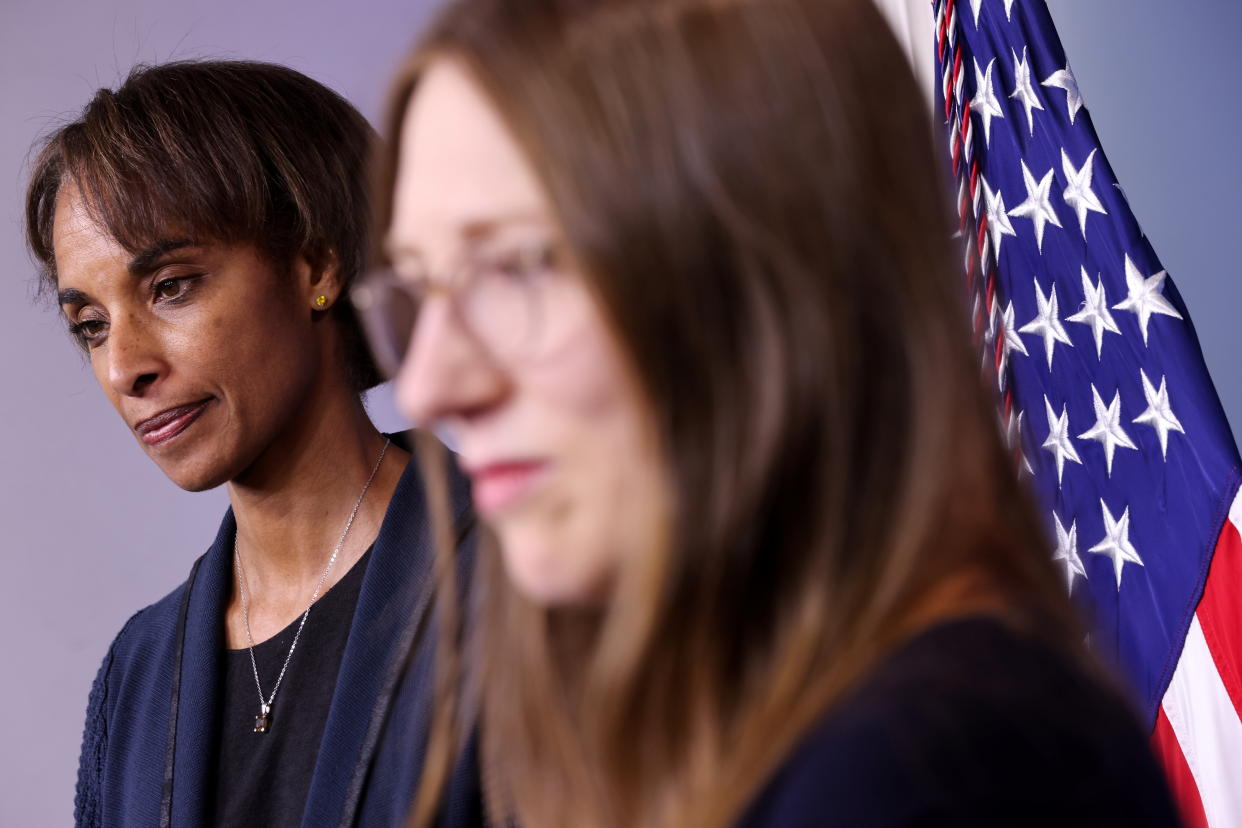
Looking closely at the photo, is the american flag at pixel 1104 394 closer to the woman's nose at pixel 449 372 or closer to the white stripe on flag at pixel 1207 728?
the white stripe on flag at pixel 1207 728

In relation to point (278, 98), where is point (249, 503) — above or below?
below

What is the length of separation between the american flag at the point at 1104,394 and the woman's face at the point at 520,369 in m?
1.05

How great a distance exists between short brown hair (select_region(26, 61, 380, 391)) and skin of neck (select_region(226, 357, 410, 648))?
0.19ft

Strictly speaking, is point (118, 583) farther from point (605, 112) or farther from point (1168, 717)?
point (605, 112)

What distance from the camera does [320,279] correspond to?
1414 mm

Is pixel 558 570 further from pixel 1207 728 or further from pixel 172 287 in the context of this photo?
pixel 1207 728

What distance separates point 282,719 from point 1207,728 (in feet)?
3.86

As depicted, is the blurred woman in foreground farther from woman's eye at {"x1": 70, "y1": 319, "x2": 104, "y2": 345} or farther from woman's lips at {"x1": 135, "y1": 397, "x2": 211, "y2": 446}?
woman's eye at {"x1": 70, "y1": 319, "x2": 104, "y2": 345}

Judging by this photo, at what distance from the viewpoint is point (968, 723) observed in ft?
1.46

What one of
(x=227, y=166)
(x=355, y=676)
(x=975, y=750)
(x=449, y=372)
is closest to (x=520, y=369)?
(x=449, y=372)

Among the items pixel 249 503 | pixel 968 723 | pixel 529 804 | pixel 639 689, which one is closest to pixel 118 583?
pixel 249 503

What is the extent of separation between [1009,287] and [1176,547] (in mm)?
451

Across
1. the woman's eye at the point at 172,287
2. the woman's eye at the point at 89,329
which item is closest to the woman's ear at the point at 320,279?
the woman's eye at the point at 172,287

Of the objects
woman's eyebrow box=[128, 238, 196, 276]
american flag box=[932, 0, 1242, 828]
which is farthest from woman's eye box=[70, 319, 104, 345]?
american flag box=[932, 0, 1242, 828]
